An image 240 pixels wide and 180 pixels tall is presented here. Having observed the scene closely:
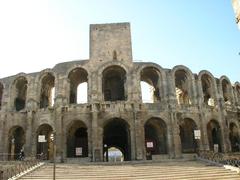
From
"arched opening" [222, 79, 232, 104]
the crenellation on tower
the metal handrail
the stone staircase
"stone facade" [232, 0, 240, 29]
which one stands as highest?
the crenellation on tower

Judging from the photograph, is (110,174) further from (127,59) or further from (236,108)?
(236,108)

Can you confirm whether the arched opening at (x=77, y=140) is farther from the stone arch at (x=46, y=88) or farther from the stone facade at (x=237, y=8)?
the stone facade at (x=237, y=8)

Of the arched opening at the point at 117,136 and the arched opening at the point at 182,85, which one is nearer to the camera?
the arched opening at the point at 182,85

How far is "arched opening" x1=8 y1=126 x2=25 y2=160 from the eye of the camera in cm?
2925

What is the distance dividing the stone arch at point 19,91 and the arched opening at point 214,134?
68.6 ft

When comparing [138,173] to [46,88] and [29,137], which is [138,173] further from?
[46,88]

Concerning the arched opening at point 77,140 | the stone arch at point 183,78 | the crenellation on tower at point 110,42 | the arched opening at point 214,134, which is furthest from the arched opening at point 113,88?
the arched opening at point 214,134

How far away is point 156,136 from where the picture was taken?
29.1 meters

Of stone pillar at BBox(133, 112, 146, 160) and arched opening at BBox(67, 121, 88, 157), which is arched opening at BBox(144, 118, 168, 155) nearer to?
stone pillar at BBox(133, 112, 146, 160)

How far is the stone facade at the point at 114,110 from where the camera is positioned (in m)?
26.4

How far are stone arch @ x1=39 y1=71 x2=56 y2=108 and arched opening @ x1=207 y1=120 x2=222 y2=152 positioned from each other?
17.9 meters

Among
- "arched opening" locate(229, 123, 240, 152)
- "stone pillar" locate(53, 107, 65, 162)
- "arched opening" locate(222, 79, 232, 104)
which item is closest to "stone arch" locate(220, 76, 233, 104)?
"arched opening" locate(222, 79, 232, 104)

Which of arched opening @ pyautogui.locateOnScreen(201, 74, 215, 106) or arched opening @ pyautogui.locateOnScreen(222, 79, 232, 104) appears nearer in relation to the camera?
arched opening @ pyautogui.locateOnScreen(201, 74, 215, 106)

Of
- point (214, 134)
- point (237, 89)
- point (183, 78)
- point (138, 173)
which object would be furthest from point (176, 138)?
point (237, 89)
